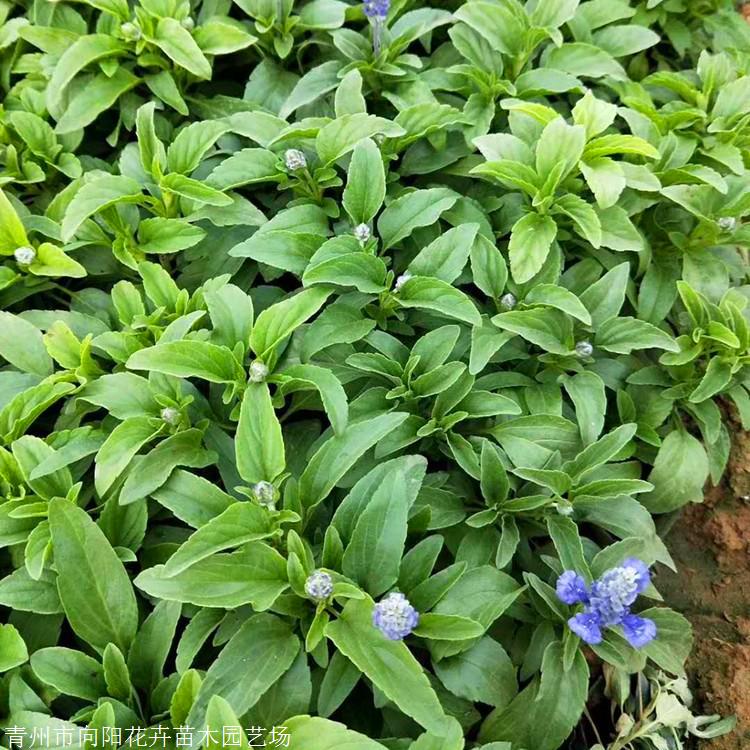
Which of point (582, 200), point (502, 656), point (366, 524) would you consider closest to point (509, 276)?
point (582, 200)

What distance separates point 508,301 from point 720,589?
1305mm

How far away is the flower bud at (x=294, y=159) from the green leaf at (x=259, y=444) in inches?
34.4

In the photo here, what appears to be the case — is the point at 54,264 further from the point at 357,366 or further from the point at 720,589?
the point at 720,589

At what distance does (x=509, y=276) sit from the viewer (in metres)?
2.54

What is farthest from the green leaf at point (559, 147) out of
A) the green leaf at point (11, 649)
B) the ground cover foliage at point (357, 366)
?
the green leaf at point (11, 649)

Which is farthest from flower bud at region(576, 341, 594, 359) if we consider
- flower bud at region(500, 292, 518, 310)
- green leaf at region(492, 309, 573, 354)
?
flower bud at region(500, 292, 518, 310)

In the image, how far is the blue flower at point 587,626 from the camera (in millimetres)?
1829

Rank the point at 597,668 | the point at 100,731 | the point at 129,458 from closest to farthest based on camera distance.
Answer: the point at 100,731 < the point at 129,458 < the point at 597,668

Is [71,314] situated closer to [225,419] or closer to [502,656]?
[225,419]

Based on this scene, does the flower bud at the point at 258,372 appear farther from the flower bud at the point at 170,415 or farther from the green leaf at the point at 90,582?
the green leaf at the point at 90,582

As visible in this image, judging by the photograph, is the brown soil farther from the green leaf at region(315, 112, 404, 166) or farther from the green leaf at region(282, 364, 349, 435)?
the green leaf at region(315, 112, 404, 166)

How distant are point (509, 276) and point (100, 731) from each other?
5.91ft

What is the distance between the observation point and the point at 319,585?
1.81 metres

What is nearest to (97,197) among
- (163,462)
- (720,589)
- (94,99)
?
(94,99)
